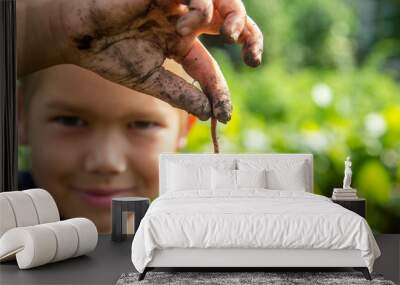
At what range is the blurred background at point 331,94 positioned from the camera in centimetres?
637

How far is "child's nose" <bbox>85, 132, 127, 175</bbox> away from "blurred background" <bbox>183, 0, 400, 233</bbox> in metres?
1.13

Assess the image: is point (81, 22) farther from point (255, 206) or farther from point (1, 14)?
point (255, 206)

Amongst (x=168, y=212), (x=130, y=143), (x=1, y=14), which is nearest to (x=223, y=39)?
(x=130, y=143)

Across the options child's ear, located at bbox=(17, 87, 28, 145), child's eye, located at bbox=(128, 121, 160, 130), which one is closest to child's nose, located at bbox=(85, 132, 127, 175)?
child's eye, located at bbox=(128, 121, 160, 130)

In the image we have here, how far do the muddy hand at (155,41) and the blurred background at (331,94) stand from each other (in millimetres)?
380

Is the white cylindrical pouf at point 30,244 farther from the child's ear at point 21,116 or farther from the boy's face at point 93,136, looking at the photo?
the child's ear at point 21,116

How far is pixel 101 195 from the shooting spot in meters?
6.30

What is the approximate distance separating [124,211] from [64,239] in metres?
1.20

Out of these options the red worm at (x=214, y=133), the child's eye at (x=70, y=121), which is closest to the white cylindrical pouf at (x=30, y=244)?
the child's eye at (x=70, y=121)

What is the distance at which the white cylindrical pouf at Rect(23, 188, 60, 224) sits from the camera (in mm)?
5041

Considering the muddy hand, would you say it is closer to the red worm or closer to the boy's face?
the red worm

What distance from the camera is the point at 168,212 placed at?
4.31 metres

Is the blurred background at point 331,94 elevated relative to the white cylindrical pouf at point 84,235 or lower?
elevated

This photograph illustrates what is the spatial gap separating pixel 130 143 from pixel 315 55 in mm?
1934
